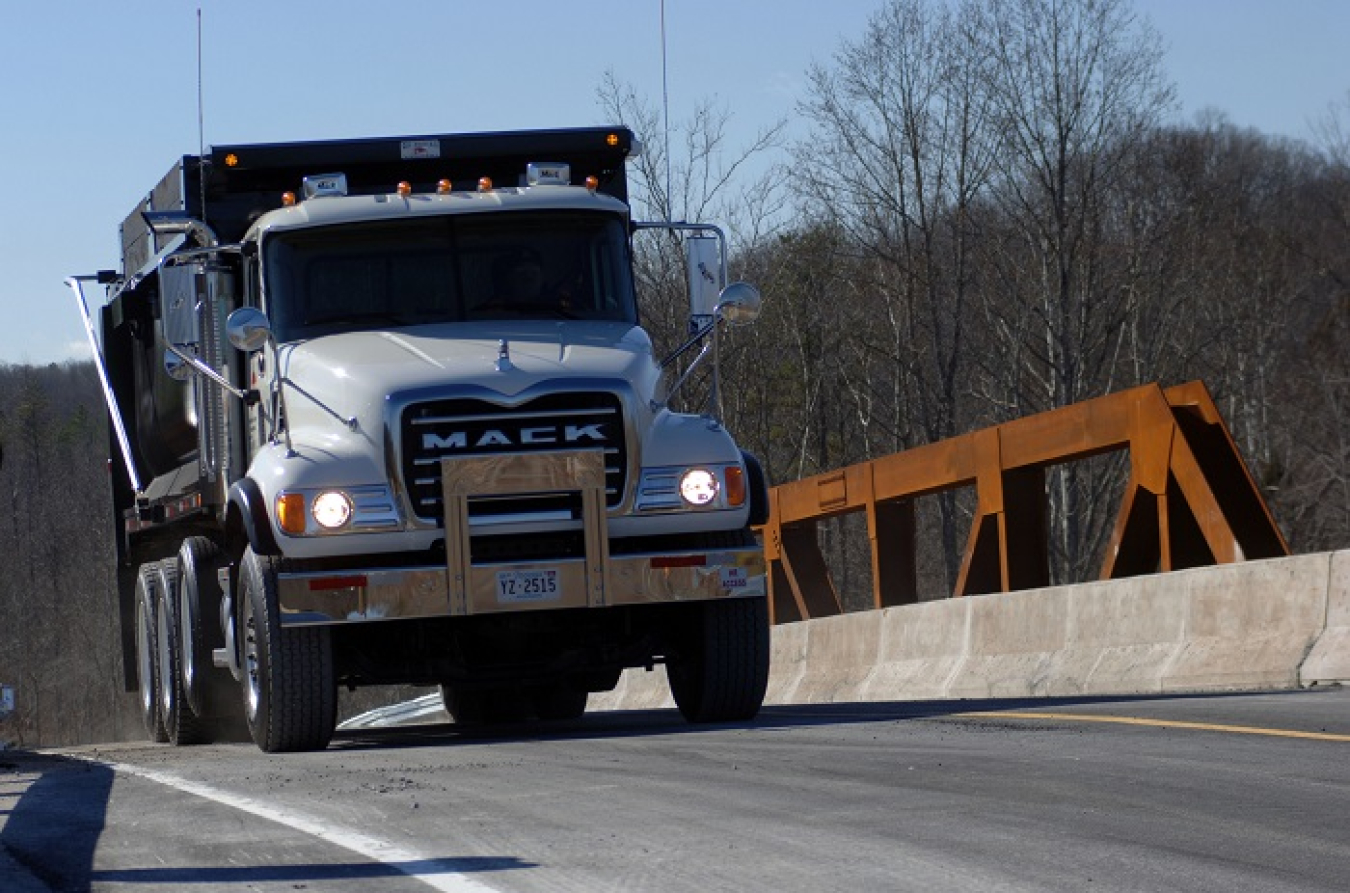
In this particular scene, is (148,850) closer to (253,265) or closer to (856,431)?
(253,265)

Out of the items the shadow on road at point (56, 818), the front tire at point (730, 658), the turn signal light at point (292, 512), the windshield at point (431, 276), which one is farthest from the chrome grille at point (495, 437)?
the shadow on road at point (56, 818)

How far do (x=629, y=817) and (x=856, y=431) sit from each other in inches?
2081

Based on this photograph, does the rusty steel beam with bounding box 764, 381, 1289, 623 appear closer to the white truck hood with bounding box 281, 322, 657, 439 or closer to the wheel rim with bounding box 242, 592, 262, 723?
the white truck hood with bounding box 281, 322, 657, 439

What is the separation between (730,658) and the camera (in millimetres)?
12297

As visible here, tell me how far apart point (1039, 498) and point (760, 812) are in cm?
908

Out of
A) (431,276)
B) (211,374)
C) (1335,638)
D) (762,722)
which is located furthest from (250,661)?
(1335,638)

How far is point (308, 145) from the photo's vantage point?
13672 millimetres

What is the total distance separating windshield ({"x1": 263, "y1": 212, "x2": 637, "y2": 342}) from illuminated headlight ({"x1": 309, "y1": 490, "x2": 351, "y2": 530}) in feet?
4.92

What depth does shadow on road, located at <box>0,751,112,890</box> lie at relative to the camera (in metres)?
6.92

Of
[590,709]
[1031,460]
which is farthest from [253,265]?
[590,709]

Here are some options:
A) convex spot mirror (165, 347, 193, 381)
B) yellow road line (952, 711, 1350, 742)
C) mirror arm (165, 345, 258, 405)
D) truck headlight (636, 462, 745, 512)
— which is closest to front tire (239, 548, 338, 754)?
mirror arm (165, 345, 258, 405)

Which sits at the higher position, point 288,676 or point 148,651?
point 148,651

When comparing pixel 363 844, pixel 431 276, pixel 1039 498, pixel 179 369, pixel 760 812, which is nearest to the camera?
pixel 363 844

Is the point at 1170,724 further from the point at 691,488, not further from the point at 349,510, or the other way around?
the point at 349,510
